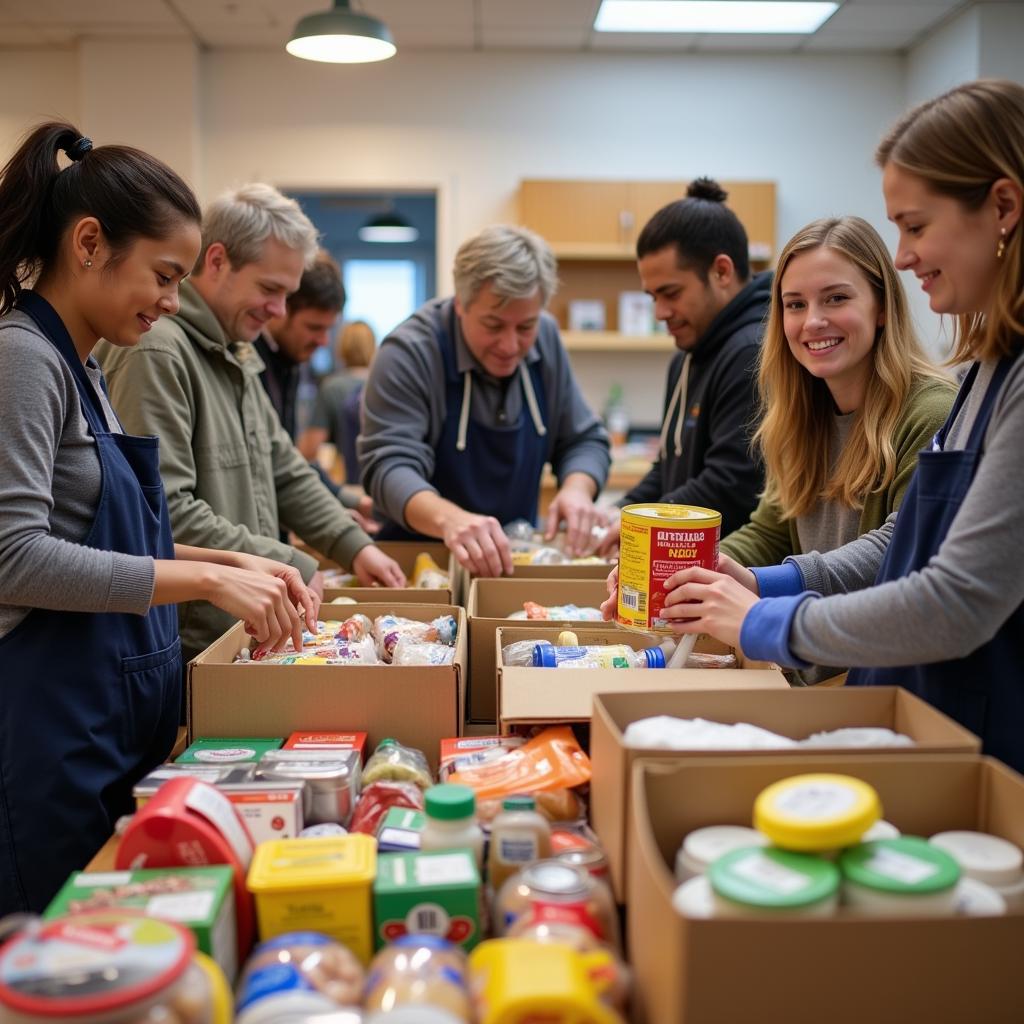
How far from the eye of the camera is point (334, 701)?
1515mm

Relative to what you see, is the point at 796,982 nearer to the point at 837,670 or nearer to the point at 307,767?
the point at 307,767

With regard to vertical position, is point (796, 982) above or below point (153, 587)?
below

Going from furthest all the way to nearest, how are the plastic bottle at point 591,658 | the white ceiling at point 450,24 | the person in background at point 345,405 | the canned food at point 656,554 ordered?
the white ceiling at point 450,24
the person in background at point 345,405
the plastic bottle at point 591,658
the canned food at point 656,554

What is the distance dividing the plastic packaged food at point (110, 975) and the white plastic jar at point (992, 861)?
682 mm

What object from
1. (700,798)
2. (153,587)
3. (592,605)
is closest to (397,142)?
(592,605)

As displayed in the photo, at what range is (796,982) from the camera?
→ 2.70 feet

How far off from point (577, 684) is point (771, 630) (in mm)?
302

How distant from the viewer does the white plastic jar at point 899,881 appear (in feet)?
2.82

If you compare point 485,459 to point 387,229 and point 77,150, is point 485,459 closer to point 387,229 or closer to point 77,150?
point 77,150

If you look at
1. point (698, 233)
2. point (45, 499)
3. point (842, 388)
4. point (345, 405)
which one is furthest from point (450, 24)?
point (45, 499)

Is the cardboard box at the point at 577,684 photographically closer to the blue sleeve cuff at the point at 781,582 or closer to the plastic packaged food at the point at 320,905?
the blue sleeve cuff at the point at 781,582

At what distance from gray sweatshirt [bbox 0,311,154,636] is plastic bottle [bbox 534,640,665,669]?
23.8 inches

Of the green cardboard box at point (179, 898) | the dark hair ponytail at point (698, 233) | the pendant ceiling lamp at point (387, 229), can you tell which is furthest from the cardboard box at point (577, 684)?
the pendant ceiling lamp at point (387, 229)

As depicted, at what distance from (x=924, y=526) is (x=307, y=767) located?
2.84ft
